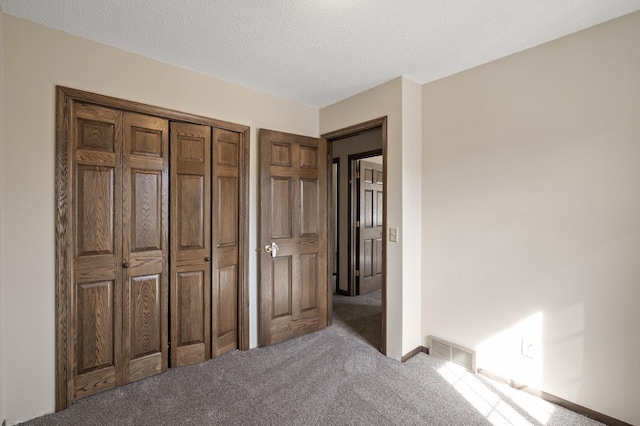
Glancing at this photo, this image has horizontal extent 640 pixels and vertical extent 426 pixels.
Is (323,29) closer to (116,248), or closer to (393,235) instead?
(393,235)

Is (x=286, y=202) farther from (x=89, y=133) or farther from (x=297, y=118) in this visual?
(x=89, y=133)

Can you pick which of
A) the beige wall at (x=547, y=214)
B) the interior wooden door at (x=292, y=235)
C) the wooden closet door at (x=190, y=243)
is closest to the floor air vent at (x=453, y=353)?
the beige wall at (x=547, y=214)

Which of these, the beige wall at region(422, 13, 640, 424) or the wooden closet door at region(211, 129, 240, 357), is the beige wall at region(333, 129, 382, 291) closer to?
the beige wall at region(422, 13, 640, 424)

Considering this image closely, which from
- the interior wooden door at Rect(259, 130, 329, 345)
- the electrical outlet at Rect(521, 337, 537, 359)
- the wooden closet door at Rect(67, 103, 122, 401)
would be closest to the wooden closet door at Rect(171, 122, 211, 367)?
the wooden closet door at Rect(67, 103, 122, 401)

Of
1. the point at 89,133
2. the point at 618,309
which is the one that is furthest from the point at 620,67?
the point at 89,133

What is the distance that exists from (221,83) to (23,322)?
7.28 feet

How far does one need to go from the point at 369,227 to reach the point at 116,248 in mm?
3499

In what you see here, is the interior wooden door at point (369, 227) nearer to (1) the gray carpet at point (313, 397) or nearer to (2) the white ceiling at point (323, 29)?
(1) the gray carpet at point (313, 397)

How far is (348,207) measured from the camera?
4676 mm

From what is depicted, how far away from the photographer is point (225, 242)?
2.71 meters

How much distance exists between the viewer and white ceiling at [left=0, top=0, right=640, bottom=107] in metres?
1.71

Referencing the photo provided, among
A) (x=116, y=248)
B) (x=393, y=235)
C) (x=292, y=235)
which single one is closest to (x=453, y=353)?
(x=393, y=235)

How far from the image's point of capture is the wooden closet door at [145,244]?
2.21 meters

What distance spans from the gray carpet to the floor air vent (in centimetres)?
7
